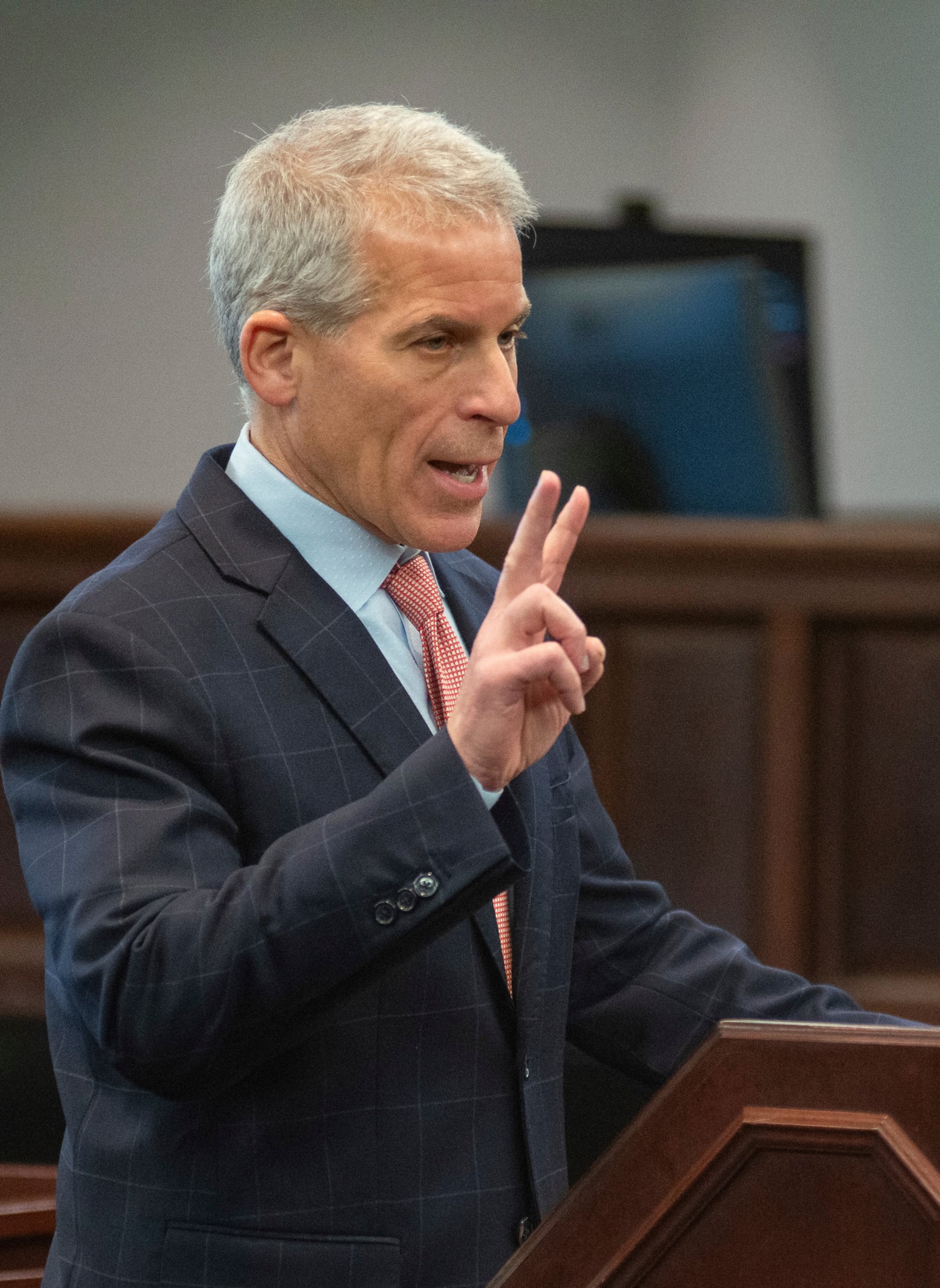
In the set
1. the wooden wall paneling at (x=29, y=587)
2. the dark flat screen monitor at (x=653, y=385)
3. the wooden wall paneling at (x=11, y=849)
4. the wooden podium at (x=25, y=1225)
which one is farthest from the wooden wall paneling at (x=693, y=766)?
the wooden podium at (x=25, y=1225)

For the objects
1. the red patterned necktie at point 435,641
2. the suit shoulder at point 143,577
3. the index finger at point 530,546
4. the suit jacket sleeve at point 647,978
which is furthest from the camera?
→ the suit jacket sleeve at point 647,978

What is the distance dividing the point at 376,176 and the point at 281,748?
17.2 inches

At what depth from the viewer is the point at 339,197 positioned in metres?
1.24

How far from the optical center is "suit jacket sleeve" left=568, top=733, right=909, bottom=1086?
1.46m

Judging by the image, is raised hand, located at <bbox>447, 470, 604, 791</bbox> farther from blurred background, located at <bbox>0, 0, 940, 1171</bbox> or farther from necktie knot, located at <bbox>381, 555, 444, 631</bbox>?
blurred background, located at <bbox>0, 0, 940, 1171</bbox>

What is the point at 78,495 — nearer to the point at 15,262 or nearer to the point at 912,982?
the point at 15,262

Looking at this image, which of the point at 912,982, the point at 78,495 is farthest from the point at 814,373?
the point at 78,495

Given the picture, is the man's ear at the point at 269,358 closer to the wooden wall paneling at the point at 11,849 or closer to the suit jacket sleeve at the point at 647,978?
the suit jacket sleeve at the point at 647,978

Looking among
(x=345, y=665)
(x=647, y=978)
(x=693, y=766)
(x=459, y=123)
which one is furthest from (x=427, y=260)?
(x=459, y=123)

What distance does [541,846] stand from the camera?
1351 millimetres

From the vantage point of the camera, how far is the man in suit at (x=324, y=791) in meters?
1.08

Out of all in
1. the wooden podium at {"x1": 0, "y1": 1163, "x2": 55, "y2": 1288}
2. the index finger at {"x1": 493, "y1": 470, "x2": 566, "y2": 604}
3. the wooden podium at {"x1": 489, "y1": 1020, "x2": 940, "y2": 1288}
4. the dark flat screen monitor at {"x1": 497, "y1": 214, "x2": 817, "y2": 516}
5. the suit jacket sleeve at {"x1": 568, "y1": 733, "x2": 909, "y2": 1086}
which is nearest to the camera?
the wooden podium at {"x1": 489, "y1": 1020, "x2": 940, "y2": 1288}

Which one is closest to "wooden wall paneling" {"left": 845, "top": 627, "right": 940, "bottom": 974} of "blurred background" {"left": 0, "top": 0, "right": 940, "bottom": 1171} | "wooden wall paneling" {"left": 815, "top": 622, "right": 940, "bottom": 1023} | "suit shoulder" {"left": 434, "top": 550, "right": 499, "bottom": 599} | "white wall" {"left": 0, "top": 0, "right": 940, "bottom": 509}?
"wooden wall paneling" {"left": 815, "top": 622, "right": 940, "bottom": 1023}

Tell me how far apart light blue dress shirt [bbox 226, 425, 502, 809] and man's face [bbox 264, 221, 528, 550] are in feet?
0.08
